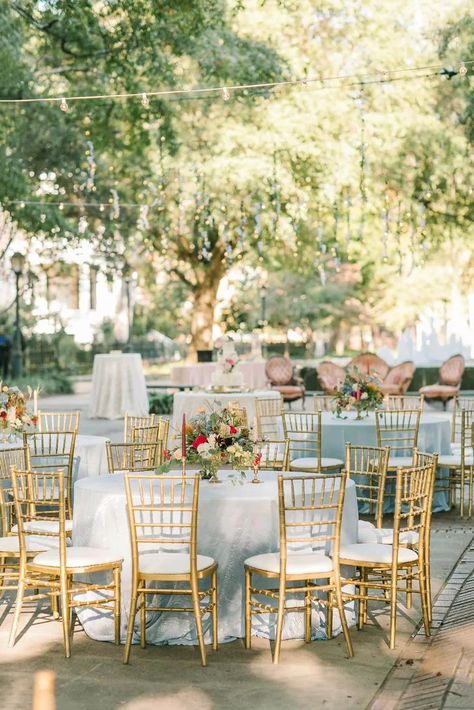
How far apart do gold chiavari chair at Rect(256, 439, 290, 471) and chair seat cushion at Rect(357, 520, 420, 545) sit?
91 centimetres

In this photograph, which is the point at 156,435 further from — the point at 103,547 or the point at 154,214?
the point at 154,214

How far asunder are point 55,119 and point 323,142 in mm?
6869

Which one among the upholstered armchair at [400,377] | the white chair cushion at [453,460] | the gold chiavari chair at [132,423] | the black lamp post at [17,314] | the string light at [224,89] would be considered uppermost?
the string light at [224,89]

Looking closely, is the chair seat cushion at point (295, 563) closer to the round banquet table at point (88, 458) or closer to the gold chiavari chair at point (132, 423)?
the round banquet table at point (88, 458)

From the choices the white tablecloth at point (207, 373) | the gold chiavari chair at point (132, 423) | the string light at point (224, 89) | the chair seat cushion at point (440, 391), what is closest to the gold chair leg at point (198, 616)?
the gold chiavari chair at point (132, 423)

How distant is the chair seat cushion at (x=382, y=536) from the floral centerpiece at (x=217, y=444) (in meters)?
0.98

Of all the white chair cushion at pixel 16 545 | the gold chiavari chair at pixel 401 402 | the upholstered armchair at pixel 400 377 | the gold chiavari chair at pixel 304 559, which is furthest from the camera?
the upholstered armchair at pixel 400 377

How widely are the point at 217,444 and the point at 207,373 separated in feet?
57.3

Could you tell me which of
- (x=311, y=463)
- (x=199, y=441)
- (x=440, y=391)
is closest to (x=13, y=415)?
(x=311, y=463)

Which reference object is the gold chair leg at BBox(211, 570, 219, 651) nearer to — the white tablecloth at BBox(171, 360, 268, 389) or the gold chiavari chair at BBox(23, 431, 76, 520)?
the gold chiavari chair at BBox(23, 431, 76, 520)

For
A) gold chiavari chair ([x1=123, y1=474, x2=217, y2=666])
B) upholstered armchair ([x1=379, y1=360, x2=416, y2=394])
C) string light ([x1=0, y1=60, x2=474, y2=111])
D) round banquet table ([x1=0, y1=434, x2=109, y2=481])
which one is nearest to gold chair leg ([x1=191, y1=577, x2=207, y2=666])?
gold chiavari chair ([x1=123, y1=474, x2=217, y2=666])

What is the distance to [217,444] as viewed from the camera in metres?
7.39

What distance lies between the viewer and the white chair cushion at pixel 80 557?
668 cm

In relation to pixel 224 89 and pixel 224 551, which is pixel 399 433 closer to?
pixel 224 89
